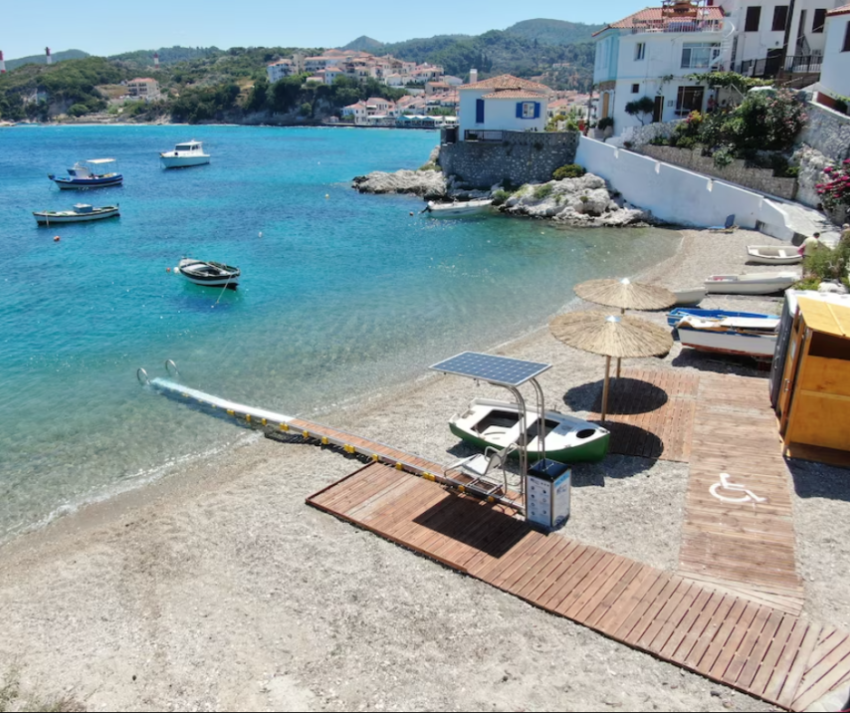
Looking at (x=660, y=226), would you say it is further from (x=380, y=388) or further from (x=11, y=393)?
(x=11, y=393)

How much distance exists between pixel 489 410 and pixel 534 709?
7.22 metres

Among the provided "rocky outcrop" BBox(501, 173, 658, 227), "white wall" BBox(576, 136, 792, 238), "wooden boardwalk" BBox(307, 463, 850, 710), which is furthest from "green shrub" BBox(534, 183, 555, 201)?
"wooden boardwalk" BBox(307, 463, 850, 710)

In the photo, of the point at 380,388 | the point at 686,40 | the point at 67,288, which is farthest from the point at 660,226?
the point at 67,288

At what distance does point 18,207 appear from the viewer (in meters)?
53.5

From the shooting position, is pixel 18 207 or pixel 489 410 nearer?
pixel 489 410

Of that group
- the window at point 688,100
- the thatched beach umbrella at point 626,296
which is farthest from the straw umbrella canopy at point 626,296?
the window at point 688,100

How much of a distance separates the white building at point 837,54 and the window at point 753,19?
8488mm

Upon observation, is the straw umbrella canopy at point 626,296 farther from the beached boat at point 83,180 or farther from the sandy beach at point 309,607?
the beached boat at point 83,180

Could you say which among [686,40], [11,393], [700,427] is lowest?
[11,393]

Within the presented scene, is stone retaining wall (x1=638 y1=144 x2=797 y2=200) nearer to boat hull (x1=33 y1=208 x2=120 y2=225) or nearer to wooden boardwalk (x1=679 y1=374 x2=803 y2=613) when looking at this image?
wooden boardwalk (x1=679 y1=374 x2=803 y2=613)

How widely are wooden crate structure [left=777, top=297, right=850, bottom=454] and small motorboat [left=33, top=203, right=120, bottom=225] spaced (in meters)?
45.8

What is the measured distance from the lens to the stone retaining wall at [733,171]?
101 ft

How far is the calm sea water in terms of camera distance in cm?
1554

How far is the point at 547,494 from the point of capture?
405 inches
